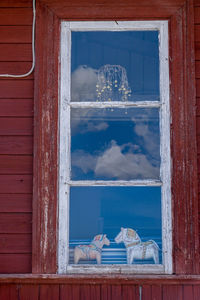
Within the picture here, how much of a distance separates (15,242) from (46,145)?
610mm

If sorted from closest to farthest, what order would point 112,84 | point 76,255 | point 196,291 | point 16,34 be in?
point 196,291
point 76,255
point 16,34
point 112,84

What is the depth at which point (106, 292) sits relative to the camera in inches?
100

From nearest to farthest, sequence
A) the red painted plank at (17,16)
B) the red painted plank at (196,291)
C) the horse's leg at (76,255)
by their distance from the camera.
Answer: the red painted plank at (196,291), the horse's leg at (76,255), the red painted plank at (17,16)

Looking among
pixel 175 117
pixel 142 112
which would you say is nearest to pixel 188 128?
pixel 175 117

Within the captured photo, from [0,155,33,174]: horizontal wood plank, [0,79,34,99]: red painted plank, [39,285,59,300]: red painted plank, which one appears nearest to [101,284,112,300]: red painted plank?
[39,285,59,300]: red painted plank

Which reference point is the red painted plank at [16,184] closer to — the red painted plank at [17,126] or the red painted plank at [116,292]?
the red painted plank at [17,126]

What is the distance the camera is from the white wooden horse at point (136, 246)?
2.63 metres

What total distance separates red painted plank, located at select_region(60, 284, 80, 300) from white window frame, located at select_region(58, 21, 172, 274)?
88 mm

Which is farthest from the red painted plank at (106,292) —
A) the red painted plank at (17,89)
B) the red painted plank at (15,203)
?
the red painted plank at (17,89)

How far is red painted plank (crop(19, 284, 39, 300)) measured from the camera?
8.38 feet

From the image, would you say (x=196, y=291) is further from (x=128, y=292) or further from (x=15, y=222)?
(x=15, y=222)

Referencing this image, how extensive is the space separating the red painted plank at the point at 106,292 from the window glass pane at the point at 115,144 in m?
0.65

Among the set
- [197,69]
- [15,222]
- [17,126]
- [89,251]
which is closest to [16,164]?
[17,126]

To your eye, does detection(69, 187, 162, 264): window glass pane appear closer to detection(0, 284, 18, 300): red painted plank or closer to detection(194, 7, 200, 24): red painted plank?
detection(0, 284, 18, 300): red painted plank
